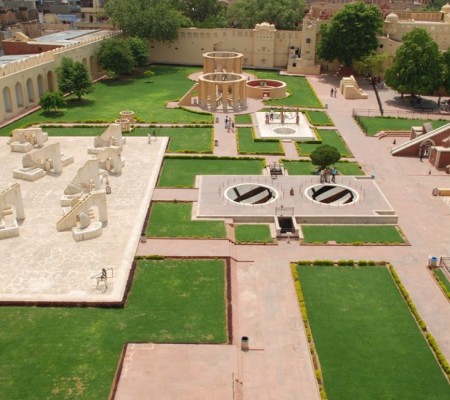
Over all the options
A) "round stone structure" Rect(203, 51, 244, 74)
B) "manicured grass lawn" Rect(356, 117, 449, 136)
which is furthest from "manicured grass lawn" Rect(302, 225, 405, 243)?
"round stone structure" Rect(203, 51, 244, 74)

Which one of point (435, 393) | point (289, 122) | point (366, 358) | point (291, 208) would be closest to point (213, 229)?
point (291, 208)

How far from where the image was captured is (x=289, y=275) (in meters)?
26.5

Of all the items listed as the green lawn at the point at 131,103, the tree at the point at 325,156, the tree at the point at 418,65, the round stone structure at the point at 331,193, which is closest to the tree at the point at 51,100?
the green lawn at the point at 131,103

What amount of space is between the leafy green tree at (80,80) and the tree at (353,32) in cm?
3257

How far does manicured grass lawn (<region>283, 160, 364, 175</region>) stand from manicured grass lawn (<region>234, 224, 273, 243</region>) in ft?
31.4

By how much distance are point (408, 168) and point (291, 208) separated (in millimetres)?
13833

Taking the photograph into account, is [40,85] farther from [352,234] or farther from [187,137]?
[352,234]

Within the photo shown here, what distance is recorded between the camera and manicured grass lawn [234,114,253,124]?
175ft

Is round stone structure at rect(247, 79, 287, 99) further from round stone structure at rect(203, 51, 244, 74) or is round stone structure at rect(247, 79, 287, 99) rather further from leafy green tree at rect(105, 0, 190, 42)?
leafy green tree at rect(105, 0, 190, 42)

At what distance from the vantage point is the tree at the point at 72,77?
5775 cm

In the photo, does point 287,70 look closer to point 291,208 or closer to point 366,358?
point 291,208

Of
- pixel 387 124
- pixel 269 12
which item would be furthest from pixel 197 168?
pixel 269 12

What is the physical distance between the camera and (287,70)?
77.2 metres

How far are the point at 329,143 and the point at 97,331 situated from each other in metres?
31.1
